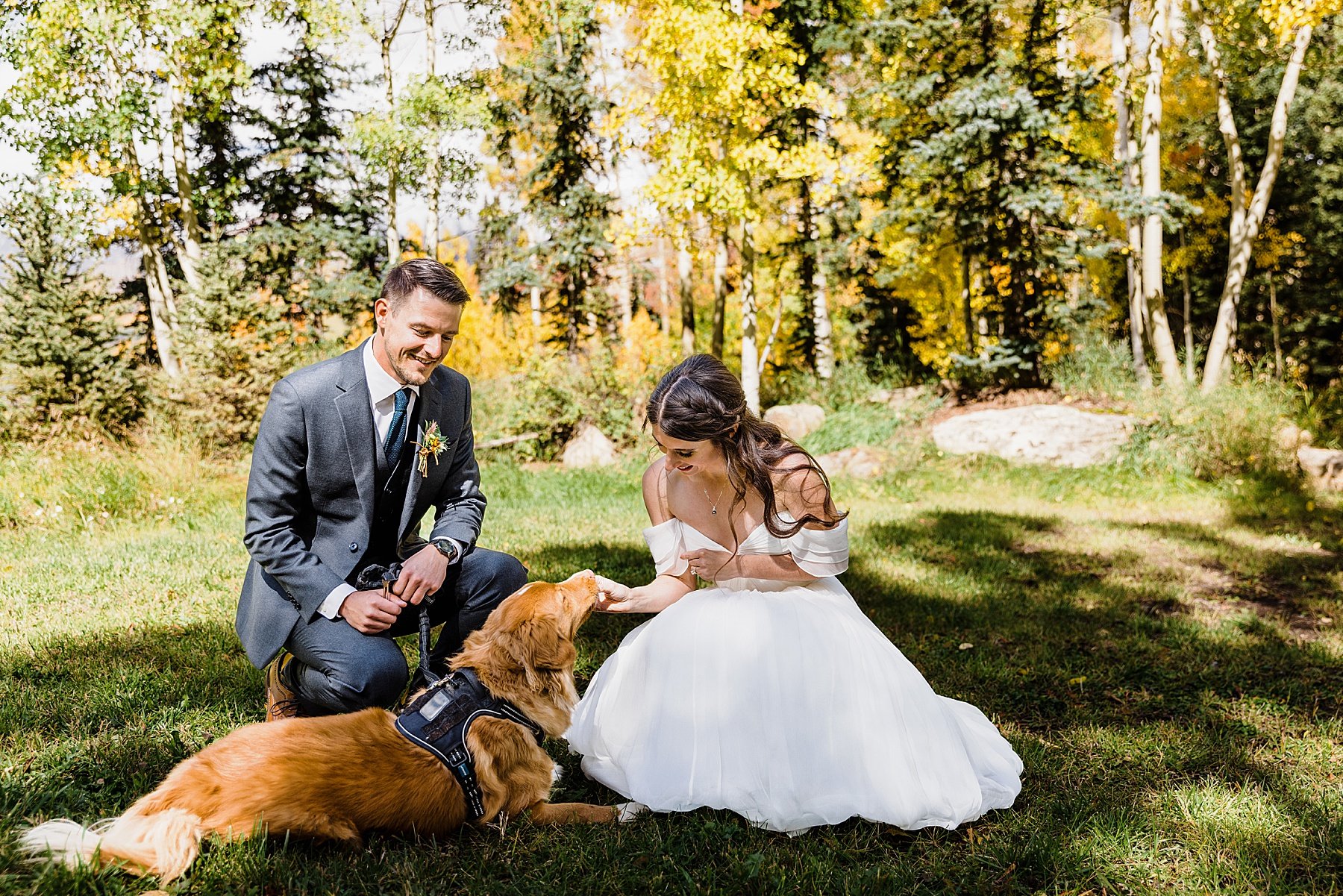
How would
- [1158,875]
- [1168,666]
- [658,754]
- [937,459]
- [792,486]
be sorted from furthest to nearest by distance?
[937,459], [1168,666], [792,486], [658,754], [1158,875]

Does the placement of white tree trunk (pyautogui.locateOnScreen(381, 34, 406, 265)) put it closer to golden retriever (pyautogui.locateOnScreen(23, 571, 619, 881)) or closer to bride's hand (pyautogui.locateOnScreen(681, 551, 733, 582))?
bride's hand (pyautogui.locateOnScreen(681, 551, 733, 582))

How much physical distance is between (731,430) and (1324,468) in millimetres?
9400

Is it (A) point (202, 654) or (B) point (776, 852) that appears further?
(A) point (202, 654)

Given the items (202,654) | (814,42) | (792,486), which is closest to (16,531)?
(202,654)

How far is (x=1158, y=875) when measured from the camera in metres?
2.64

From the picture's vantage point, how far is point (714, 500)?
11.1 ft

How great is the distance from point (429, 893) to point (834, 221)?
15571 mm

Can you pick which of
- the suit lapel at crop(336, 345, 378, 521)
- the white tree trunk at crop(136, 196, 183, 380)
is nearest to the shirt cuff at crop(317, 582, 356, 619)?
the suit lapel at crop(336, 345, 378, 521)

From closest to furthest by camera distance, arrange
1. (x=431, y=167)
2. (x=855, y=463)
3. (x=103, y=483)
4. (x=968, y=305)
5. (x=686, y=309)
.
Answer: (x=103, y=483), (x=855, y=463), (x=968, y=305), (x=431, y=167), (x=686, y=309)

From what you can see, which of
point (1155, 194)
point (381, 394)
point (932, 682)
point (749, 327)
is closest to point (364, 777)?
point (381, 394)

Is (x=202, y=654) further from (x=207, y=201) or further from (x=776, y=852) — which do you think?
(x=207, y=201)

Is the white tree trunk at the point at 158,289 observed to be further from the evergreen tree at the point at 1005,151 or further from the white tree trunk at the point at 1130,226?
the white tree trunk at the point at 1130,226

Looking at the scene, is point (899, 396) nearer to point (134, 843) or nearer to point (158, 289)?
point (134, 843)

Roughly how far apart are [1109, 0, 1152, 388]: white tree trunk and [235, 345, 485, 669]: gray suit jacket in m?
11.2
